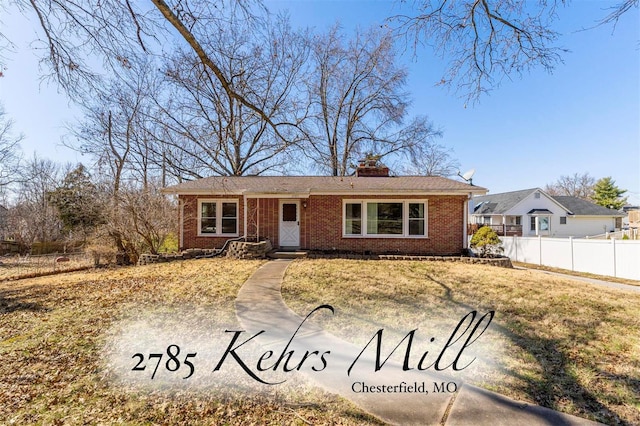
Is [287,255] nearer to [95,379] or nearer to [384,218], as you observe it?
[384,218]

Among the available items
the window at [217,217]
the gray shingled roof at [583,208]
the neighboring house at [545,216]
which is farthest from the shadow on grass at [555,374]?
the gray shingled roof at [583,208]

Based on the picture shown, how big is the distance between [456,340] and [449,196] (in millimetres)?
8685

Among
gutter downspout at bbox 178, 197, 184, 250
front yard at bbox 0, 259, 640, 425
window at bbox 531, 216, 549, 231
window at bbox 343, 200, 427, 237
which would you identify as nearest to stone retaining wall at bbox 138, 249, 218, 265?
gutter downspout at bbox 178, 197, 184, 250

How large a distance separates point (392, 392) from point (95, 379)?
3218 millimetres

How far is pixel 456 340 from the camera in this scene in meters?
3.97

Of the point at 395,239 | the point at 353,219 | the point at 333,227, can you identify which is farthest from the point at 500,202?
the point at 333,227

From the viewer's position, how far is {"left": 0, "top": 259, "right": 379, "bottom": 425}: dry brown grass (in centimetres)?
246

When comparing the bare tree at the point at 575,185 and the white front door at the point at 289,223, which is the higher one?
the bare tree at the point at 575,185

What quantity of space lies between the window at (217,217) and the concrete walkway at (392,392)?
27.7 feet

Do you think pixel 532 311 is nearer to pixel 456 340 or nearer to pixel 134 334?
pixel 456 340

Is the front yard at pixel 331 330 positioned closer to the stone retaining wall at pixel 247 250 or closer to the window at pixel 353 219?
the stone retaining wall at pixel 247 250

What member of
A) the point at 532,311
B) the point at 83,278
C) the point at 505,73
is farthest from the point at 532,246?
the point at 83,278

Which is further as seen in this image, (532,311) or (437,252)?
(437,252)

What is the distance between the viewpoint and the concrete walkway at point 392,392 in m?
2.31
